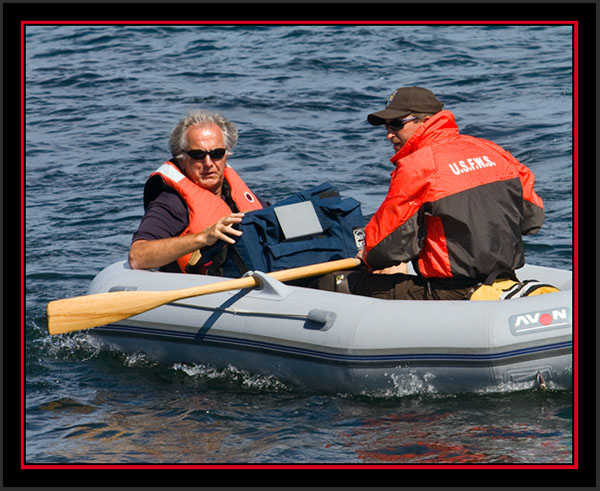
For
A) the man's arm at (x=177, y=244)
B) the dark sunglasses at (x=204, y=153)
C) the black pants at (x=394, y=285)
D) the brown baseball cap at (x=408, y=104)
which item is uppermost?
the brown baseball cap at (x=408, y=104)

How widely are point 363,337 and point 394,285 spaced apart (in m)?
0.38

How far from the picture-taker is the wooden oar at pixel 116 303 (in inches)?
183

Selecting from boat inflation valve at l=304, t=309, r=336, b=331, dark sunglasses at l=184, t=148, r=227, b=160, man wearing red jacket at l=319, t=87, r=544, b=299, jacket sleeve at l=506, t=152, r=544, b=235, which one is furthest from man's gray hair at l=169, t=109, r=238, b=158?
jacket sleeve at l=506, t=152, r=544, b=235

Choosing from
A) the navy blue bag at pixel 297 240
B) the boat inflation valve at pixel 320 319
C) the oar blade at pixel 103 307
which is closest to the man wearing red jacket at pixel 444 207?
the boat inflation valve at pixel 320 319

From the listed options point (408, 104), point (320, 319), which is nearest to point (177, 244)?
point (320, 319)

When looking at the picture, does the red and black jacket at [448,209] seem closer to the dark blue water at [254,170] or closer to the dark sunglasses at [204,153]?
the dark blue water at [254,170]

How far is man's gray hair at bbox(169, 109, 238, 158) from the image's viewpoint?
5168 millimetres

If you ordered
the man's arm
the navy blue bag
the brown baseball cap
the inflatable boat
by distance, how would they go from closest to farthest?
the inflatable boat < the brown baseball cap < the man's arm < the navy blue bag

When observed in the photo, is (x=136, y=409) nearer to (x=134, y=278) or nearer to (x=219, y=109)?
(x=134, y=278)

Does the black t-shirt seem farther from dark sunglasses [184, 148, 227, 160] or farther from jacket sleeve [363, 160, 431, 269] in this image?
jacket sleeve [363, 160, 431, 269]

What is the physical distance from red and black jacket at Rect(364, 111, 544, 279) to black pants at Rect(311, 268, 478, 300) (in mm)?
69

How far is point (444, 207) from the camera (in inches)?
167

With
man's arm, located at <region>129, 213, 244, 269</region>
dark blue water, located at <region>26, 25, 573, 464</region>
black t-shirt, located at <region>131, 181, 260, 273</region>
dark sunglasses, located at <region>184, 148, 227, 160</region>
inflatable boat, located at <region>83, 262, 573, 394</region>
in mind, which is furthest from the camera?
dark sunglasses, located at <region>184, 148, 227, 160</region>

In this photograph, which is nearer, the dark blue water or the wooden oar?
the dark blue water
